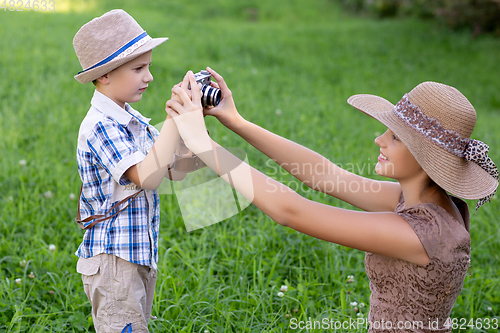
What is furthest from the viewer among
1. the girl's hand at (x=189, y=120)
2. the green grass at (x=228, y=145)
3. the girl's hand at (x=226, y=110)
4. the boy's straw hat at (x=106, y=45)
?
the green grass at (x=228, y=145)

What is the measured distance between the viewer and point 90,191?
5.43 feet

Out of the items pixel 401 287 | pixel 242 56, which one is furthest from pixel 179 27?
pixel 401 287

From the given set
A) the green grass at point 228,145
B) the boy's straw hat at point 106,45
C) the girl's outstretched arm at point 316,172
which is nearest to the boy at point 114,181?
the boy's straw hat at point 106,45

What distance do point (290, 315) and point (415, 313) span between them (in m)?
0.85

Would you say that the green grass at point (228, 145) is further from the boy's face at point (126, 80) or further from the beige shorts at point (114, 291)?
the boy's face at point (126, 80)

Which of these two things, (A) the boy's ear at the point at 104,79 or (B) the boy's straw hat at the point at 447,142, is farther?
(A) the boy's ear at the point at 104,79

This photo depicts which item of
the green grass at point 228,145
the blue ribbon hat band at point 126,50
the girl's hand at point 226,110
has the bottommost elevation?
the green grass at point 228,145

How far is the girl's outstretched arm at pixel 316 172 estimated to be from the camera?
1772mm

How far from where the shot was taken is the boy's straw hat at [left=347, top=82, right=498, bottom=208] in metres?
1.43

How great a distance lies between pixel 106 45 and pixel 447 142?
1212 millimetres

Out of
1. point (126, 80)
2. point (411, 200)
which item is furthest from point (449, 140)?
point (126, 80)

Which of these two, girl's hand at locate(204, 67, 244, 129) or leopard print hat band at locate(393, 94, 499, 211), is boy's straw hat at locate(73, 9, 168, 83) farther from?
leopard print hat band at locate(393, 94, 499, 211)

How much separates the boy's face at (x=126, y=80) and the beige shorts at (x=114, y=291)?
60cm

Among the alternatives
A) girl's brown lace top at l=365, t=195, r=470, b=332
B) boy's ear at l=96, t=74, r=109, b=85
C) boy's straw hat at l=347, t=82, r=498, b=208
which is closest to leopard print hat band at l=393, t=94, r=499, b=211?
boy's straw hat at l=347, t=82, r=498, b=208
